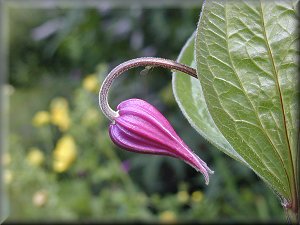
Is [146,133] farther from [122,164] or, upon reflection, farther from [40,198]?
[122,164]

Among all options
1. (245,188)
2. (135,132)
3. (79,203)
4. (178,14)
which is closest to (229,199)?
(245,188)

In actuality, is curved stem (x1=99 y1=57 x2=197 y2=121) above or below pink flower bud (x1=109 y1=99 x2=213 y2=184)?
above

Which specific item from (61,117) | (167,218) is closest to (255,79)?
(167,218)

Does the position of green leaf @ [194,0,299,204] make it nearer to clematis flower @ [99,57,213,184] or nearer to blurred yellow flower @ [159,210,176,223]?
clematis flower @ [99,57,213,184]

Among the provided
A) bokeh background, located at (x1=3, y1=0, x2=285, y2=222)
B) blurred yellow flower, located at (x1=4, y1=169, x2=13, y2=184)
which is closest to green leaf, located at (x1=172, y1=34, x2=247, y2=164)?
bokeh background, located at (x1=3, y1=0, x2=285, y2=222)

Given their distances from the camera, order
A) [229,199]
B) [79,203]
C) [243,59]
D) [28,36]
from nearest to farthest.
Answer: [243,59] < [79,203] < [229,199] < [28,36]

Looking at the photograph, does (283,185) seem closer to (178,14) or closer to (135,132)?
(135,132)
